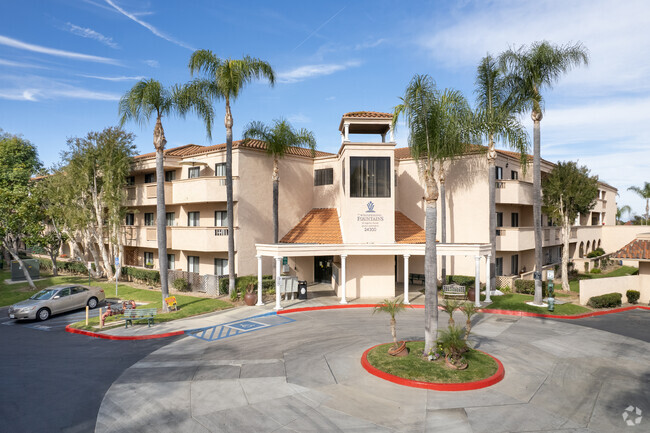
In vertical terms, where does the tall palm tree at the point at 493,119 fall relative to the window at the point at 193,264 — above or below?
above

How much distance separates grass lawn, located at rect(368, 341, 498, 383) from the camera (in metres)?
11.9

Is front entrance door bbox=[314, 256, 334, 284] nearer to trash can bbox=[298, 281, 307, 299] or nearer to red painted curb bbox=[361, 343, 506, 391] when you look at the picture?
trash can bbox=[298, 281, 307, 299]

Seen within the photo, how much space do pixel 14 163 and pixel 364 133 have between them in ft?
145

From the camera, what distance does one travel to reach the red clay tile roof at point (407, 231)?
26641 mm

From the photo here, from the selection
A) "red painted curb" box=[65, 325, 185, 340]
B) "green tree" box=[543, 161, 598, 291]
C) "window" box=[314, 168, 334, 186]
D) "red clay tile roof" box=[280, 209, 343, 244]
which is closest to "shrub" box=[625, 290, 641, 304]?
"green tree" box=[543, 161, 598, 291]

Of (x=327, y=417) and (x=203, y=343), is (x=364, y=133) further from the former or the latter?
(x=327, y=417)

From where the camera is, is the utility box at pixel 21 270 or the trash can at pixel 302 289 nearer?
the trash can at pixel 302 289

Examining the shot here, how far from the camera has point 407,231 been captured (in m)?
28.3

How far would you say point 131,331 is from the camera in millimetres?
18188

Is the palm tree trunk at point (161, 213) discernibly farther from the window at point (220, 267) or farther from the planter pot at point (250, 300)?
the window at point (220, 267)

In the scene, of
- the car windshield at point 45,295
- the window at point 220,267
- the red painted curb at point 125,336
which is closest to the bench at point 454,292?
the red painted curb at point 125,336

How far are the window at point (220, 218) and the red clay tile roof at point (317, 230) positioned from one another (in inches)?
181

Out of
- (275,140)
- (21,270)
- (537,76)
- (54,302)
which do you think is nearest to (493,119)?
(537,76)

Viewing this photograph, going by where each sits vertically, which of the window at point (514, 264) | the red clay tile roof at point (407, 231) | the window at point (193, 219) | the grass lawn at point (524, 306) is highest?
the window at point (193, 219)
